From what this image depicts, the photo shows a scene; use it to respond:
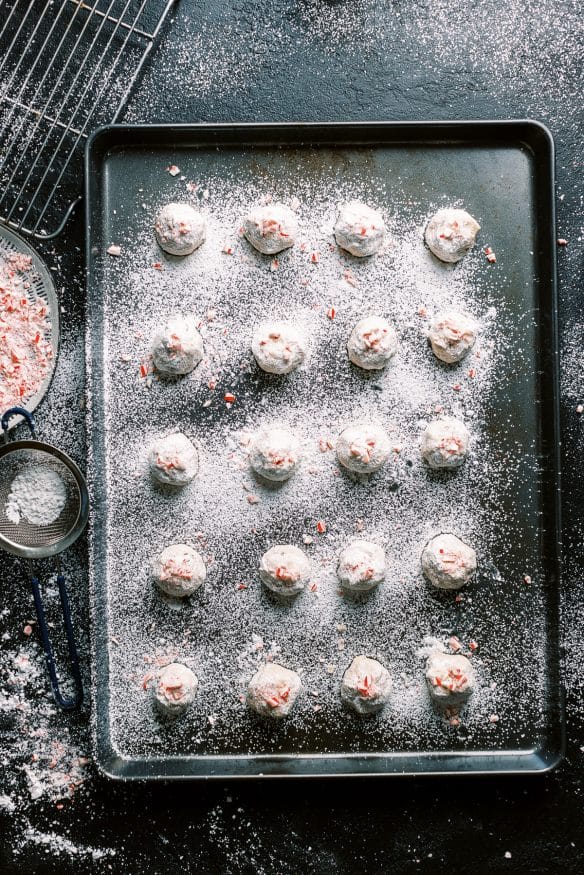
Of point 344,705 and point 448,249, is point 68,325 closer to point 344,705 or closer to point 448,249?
point 448,249

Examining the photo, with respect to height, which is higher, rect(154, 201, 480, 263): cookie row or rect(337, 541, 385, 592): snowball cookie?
rect(154, 201, 480, 263): cookie row

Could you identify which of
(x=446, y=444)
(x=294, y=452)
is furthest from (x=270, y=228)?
(x=446, y=444)

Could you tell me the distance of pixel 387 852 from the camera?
72.9 inches

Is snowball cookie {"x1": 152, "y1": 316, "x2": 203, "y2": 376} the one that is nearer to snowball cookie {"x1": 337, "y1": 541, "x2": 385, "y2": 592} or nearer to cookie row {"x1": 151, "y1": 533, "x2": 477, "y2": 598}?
cookie row {"x1": 151, "y1": 533, "x2": 477, "y2": 598}

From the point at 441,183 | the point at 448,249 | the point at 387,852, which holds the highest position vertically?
the point at 441,183

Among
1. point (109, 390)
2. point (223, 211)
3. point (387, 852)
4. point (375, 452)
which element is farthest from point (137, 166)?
point (387, 852)

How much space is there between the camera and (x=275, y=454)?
1.75 meters

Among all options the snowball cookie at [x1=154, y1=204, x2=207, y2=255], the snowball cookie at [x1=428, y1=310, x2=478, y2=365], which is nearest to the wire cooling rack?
the snowball cookie at [x1=154, y1=204, x2=207, y2=255]

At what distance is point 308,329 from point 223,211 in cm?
37

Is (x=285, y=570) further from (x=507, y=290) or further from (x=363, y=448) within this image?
(x=507, y=290)

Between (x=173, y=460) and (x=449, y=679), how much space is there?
2.81 ft

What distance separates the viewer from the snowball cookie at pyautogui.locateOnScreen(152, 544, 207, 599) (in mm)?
1757

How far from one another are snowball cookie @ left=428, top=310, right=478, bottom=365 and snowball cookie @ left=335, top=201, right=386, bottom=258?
9.8 inches

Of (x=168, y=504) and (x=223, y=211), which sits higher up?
(x=223, y=211)
